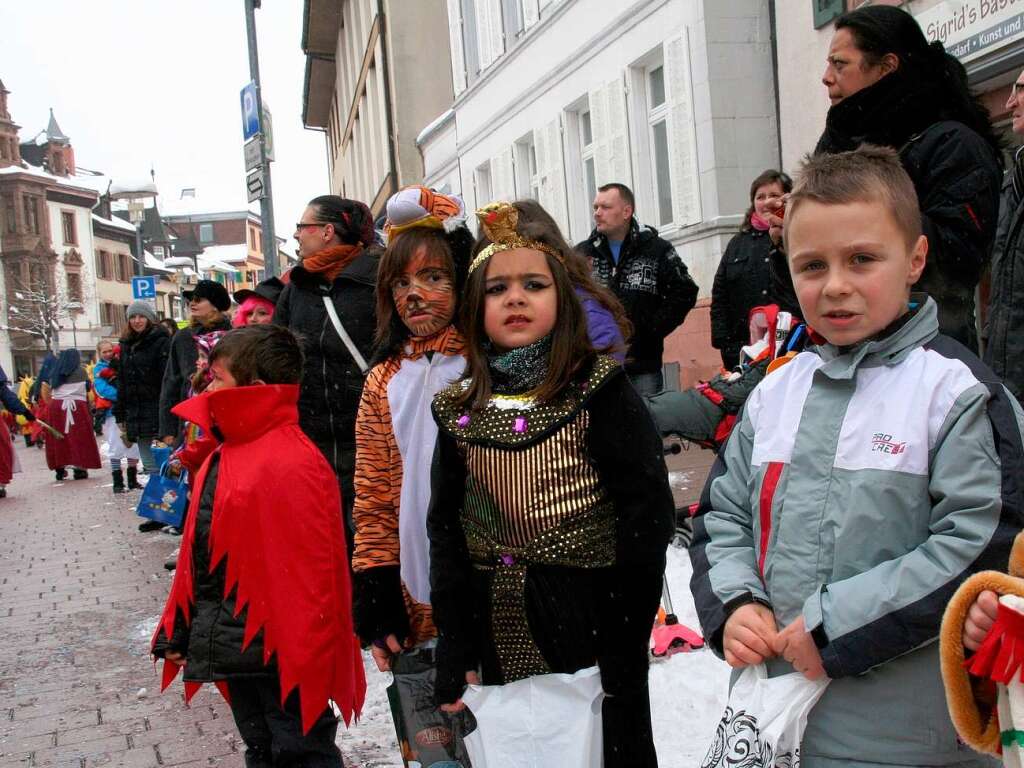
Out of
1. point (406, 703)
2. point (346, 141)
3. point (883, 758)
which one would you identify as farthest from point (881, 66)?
point (346, 141)

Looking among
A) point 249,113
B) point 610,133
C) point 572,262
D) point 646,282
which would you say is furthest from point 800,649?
point 610,133

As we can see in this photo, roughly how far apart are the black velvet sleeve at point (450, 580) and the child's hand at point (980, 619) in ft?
4.21

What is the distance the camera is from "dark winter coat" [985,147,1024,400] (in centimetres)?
302

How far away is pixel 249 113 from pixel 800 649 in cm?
1037

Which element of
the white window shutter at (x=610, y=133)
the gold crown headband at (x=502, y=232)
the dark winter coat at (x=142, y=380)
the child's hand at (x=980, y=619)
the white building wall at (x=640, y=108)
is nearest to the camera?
the child's hand at (x=980, y=619)

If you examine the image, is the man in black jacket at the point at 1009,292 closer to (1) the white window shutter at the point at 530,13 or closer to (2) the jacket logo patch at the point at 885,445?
(2) the jacket logo patch at the point at 885,445

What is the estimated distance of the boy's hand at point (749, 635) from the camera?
1.87 metres

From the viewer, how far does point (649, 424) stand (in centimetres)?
254

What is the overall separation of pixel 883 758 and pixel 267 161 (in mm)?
10045

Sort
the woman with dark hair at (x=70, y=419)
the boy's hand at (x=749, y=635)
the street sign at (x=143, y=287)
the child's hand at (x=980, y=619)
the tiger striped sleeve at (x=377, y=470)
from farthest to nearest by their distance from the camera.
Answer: the street sign at (x=143, y=287) → the woman with dark hair at (x=70, y=419) → the tiger striped sleeve at (x=377, y=470) → the boy's hand at (x=749, y=635) → the child's hand at (x=980, y=619)

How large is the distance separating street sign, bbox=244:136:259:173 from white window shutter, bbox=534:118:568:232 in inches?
183

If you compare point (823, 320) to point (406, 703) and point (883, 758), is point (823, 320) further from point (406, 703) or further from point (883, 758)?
point (406, 703)

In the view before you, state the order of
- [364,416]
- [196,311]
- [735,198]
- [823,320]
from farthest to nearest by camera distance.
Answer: [735,198] < [196,311] < [364,416] < [823,320]

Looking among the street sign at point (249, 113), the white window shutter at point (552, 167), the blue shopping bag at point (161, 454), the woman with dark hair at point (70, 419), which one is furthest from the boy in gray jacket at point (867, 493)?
the woman with dark hair at point (70, 419)
